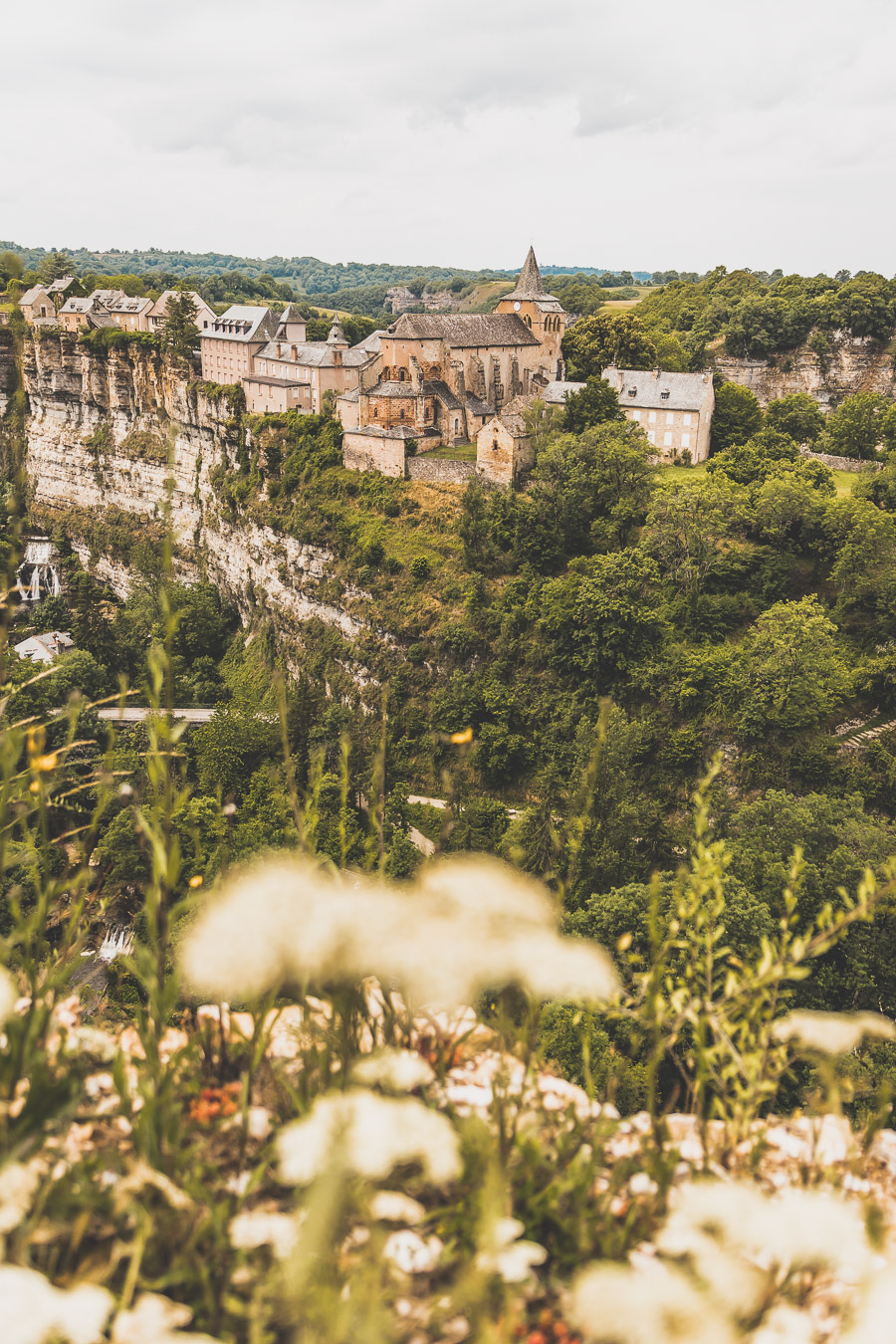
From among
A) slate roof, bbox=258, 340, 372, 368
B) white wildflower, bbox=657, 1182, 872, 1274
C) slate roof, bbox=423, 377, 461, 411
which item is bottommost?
white wildflower, bbox=657, 1182, 872, 1274

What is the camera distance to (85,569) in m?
70.6

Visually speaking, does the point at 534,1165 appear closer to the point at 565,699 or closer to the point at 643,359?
the point at 565,699

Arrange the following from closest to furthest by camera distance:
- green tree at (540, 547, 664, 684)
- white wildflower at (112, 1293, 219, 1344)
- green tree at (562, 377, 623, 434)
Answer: white wildflower at (112, 1293, 219, 1344) → green tree at (540, 547, 664, 684) → green tree at (562, 377, 623, 434)

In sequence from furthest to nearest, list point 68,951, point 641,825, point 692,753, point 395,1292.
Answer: point 692,753 < point 641,825 < point 68,951 < point 395,1292

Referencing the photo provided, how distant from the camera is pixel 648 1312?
257cm

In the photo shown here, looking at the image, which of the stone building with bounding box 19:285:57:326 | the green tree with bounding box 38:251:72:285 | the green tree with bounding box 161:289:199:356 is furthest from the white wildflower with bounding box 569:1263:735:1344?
the green tree with bounding box 38:251:72:285

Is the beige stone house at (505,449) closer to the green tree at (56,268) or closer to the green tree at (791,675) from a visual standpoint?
the green tree at (791,675)

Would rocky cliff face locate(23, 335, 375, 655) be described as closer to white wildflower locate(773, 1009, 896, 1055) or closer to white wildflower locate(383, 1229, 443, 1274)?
white wildflower locate(773, 1009, 896, 1055)

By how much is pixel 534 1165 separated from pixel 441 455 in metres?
46.6

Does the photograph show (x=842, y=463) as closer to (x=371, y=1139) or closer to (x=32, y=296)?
(x=371, y=1139)

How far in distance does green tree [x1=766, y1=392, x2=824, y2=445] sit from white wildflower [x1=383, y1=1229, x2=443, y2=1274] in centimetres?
5353

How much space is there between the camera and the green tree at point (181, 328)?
6350 cm

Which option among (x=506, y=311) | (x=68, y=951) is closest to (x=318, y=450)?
(x=506, y=311)

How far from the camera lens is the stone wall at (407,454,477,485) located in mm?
45594
